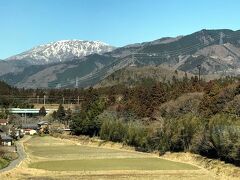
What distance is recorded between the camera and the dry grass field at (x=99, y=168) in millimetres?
55034

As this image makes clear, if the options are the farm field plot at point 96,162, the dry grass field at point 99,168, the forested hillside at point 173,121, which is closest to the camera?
the dry grass field at point 99,168

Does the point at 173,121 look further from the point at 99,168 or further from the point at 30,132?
the point at 30,132

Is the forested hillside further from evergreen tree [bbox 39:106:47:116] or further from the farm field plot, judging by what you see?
evergreen tree [bbox 39:106:47:116]

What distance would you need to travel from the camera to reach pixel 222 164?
208 ft

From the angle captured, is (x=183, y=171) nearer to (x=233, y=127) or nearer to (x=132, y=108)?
(x=233, y=127)

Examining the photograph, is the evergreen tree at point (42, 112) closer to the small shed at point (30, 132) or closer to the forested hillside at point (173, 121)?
the small shed at point (30, 132)

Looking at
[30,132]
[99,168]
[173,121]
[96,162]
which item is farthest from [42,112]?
[99,168]

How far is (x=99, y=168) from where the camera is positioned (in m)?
62.2

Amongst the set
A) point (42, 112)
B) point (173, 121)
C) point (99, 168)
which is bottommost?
point (99, 168)

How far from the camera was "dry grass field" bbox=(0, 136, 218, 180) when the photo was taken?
55.0 m

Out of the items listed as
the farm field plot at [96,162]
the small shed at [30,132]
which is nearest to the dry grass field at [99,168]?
the farm field plot at [96,162]

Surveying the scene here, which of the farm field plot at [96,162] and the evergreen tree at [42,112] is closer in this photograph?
the farm field plot at [96,162]

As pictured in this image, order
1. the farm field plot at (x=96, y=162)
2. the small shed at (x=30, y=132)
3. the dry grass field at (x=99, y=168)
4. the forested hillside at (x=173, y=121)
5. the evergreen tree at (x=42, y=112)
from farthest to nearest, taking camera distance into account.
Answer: the evergreen tree at (x=42, y=112), the small shed at (x=30, y=132), the forested hillside at (x=173, y=121), the farm field plot at (x=96, y=162), the dry grass field at (x=99, y=168)

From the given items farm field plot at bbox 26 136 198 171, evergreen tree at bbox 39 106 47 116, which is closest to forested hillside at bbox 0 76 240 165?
farm field plot at bbox 26 136 198 171
